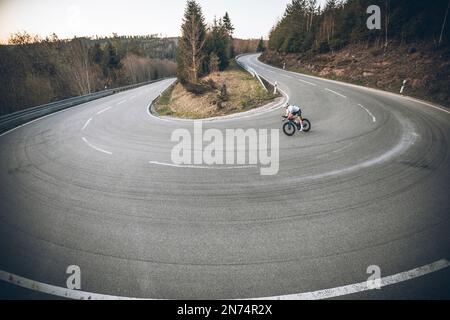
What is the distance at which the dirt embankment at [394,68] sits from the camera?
55.0 ft

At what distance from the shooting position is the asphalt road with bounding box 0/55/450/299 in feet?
11.8

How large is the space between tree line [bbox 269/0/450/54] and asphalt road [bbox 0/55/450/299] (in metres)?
22.6

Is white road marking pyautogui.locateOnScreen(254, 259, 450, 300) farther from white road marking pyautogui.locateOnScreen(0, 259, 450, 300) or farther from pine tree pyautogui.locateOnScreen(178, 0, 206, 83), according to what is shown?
pine tree pyautogui.locateOnScreen(178, 0, 206, 83)

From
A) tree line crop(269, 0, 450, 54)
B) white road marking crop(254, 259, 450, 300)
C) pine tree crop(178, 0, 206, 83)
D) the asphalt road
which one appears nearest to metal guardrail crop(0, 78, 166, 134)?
the asphalt road

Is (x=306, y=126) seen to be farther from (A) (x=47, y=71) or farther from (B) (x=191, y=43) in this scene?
(A) (x=47, y=71)

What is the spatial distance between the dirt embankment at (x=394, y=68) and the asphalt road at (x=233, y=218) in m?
10.6

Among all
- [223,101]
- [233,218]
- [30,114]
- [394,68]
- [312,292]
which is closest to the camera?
[312,292]

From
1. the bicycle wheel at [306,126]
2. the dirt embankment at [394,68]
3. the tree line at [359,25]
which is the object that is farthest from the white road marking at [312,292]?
the tree line at [359,25]

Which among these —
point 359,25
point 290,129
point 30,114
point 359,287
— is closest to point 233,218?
point 359,287

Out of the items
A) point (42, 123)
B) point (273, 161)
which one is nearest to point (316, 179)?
point (273, 161)

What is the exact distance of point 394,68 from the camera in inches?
849

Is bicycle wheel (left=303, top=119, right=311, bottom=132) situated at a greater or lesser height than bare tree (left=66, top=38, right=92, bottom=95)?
lesser

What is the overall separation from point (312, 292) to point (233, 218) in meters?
2.04

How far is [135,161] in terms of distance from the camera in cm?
804
